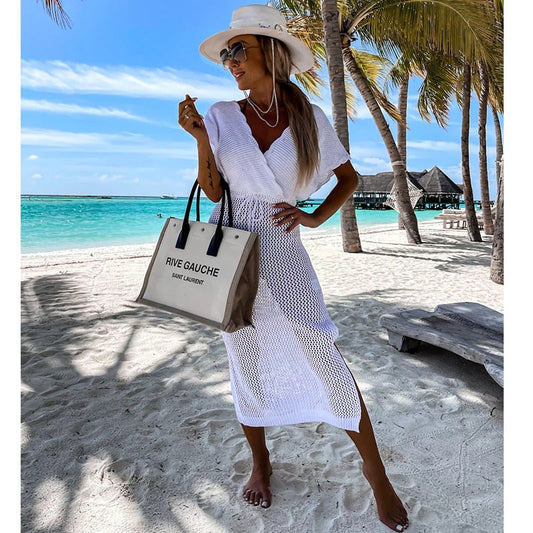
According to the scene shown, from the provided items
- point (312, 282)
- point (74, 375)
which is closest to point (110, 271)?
point (74, 375)

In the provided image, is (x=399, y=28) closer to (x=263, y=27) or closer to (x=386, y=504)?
(x=263, y=27)

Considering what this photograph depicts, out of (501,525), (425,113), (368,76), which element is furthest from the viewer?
(425,113)

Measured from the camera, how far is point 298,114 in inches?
60.3

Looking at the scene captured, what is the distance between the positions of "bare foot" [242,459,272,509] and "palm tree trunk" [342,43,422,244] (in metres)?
9.84

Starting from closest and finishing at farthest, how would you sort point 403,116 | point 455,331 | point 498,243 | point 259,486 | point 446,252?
point 259,486
point 455,331
point 498,243
point 446,252
point 403,116

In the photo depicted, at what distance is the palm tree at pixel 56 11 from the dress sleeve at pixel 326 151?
16.5 feet

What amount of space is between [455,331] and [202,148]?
Result: 242 centimetres

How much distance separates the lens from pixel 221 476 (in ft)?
6.36

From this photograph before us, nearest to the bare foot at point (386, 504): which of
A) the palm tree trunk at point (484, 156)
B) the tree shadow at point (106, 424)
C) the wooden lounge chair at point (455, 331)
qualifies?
the tree shadow at point (106, 424)

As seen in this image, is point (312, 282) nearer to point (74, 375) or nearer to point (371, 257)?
point (74, 375)

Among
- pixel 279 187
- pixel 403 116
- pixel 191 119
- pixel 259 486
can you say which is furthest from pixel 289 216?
pixel 403 116

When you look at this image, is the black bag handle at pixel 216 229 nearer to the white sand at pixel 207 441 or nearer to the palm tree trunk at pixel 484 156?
the white sand at pixel 207 441

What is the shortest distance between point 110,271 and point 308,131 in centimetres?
677

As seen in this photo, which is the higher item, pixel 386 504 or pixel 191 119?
pixel 191 119
